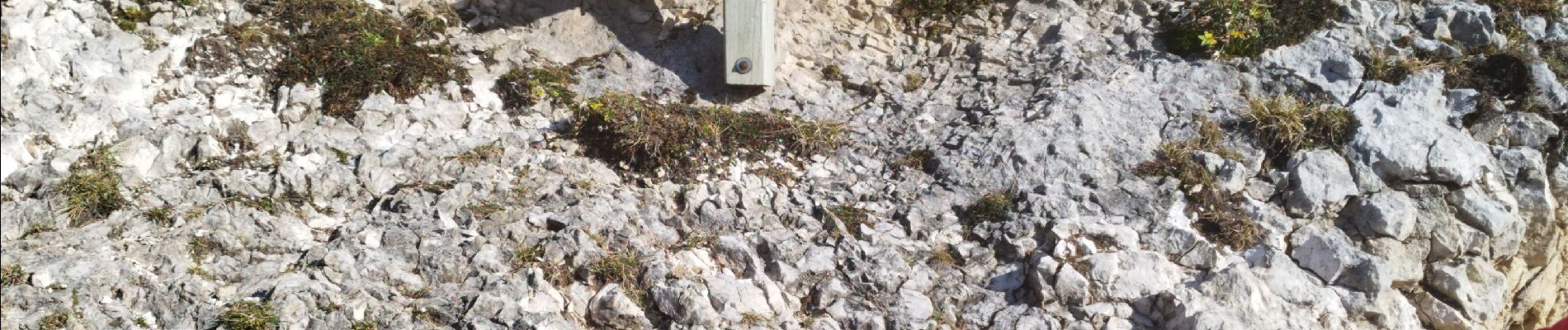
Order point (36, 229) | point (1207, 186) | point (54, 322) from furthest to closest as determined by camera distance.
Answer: point (1207, 186) < point (36, 229) < point (54, 322)

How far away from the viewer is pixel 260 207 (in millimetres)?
7004

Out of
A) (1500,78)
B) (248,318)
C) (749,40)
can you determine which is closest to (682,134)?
(749,40)

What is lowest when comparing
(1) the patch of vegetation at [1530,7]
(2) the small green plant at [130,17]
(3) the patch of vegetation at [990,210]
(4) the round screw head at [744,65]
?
(3) the patch of vegetation at [990,210]

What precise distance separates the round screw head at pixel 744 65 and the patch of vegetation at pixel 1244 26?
374cm

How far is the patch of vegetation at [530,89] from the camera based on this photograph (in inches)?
340

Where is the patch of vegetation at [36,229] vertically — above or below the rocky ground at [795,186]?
above

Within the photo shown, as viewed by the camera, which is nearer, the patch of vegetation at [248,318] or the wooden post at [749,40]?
the patch of vegetation at [248,318]

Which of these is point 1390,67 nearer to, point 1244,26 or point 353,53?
point 1244,26

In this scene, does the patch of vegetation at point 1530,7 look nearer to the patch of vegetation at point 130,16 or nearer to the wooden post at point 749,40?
the wooden post at point 749,40

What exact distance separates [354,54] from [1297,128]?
728 cm

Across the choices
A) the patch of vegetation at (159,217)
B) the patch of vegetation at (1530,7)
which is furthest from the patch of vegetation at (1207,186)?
the patch of vegetation at (159,217)

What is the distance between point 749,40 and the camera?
8.92m

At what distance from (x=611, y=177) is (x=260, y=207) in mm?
2308

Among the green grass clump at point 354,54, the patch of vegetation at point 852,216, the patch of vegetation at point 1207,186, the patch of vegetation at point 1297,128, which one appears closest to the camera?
the patch of vegetation at point 852,216
